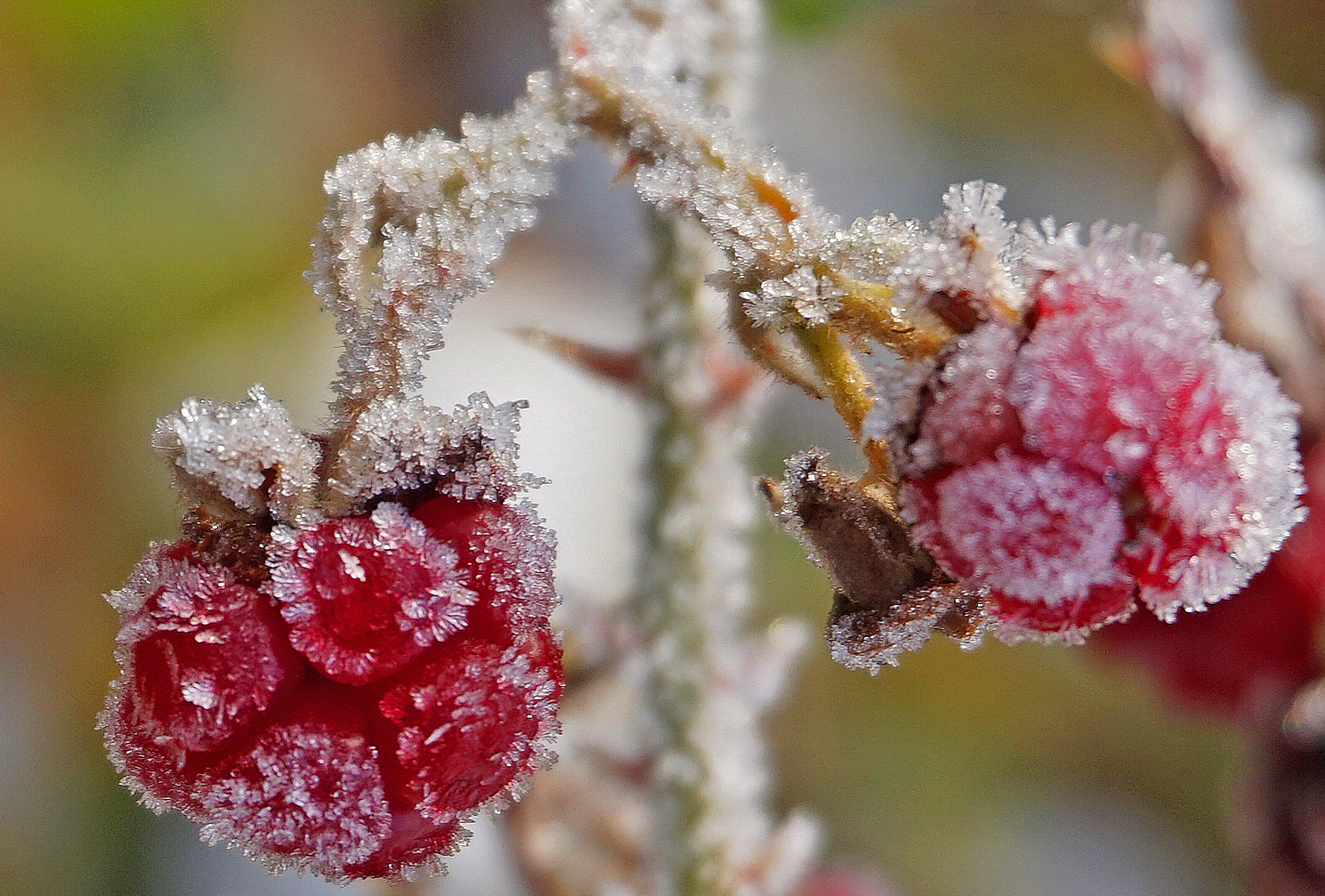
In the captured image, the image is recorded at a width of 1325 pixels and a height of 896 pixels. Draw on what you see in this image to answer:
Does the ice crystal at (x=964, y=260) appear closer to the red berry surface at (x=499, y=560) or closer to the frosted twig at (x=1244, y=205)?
the red berry surface at (x=499, y=560)

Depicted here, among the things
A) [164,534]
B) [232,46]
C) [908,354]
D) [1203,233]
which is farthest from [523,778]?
[232,46]

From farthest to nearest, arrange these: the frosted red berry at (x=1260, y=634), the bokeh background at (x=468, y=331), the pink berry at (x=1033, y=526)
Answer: the bokeh background at (x=468, y=331)
the frosted red berry at (x=1260, y=634)
the pink berry at (x=1033, y=526)

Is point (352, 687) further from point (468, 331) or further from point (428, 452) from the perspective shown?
point (468, 331)

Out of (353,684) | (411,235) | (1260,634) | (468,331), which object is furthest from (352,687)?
(468,331)

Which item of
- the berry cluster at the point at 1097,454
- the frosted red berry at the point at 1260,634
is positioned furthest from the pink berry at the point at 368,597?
the frosted red berry at the point at 1260,634

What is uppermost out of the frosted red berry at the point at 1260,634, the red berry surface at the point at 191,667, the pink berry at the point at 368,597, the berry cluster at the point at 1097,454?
the frosted red berry at the point at 1260,634

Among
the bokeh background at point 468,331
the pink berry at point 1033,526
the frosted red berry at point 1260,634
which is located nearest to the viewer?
the pink berry at point 1033,526

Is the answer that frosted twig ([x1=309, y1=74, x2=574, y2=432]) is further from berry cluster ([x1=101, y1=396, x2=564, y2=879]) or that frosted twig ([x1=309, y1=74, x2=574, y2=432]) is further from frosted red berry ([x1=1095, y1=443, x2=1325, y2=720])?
frosted red berry ([x1=1095, y1=443, x2=1325, y2=720])
